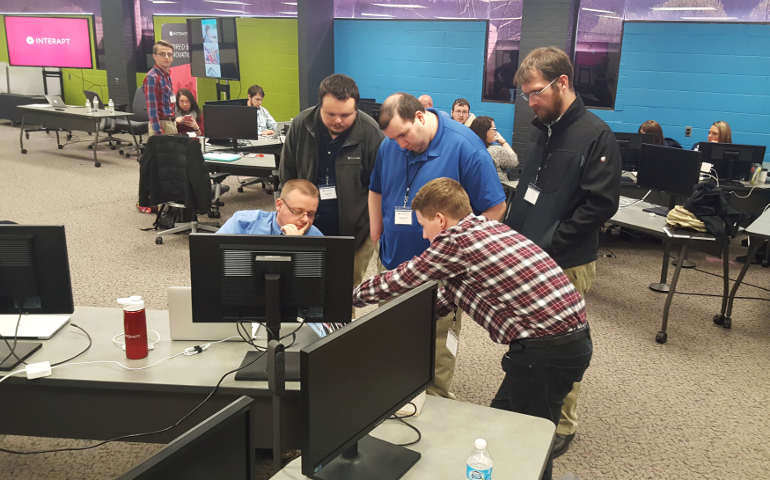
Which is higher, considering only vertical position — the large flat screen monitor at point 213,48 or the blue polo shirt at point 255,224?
the large flat screen monitor at point 213,48

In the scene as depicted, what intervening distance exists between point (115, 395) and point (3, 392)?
0.40 m

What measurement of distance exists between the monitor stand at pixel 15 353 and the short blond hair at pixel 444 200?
57.3 inches

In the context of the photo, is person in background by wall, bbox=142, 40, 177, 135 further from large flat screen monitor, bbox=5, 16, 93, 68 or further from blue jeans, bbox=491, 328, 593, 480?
large flat screen monitor, bbox=5, 16, 93, 68

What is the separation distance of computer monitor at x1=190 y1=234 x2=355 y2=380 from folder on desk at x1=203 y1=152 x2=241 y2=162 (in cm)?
410

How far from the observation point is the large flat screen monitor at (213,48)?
9.39 m

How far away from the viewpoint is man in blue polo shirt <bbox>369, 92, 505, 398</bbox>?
2568 mm

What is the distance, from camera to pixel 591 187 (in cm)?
248

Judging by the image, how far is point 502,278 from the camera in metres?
1.98

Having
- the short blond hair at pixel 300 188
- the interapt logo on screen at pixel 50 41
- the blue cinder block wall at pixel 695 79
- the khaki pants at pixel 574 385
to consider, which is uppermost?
the interapt logo on screen at pixel 50 41

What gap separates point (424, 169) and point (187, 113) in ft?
18.6

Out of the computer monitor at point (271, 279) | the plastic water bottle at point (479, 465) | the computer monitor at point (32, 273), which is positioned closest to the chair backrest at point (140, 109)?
the computer monitor at point (32, 273)

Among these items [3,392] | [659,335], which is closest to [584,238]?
[659,335]

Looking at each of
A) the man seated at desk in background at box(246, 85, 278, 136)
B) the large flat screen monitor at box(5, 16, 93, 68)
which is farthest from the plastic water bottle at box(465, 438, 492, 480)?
the large flat screen monitor at box(5, 16, 93, 68)

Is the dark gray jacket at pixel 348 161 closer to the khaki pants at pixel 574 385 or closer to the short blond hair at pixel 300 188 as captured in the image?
the short blond hair at pixel 300 188
